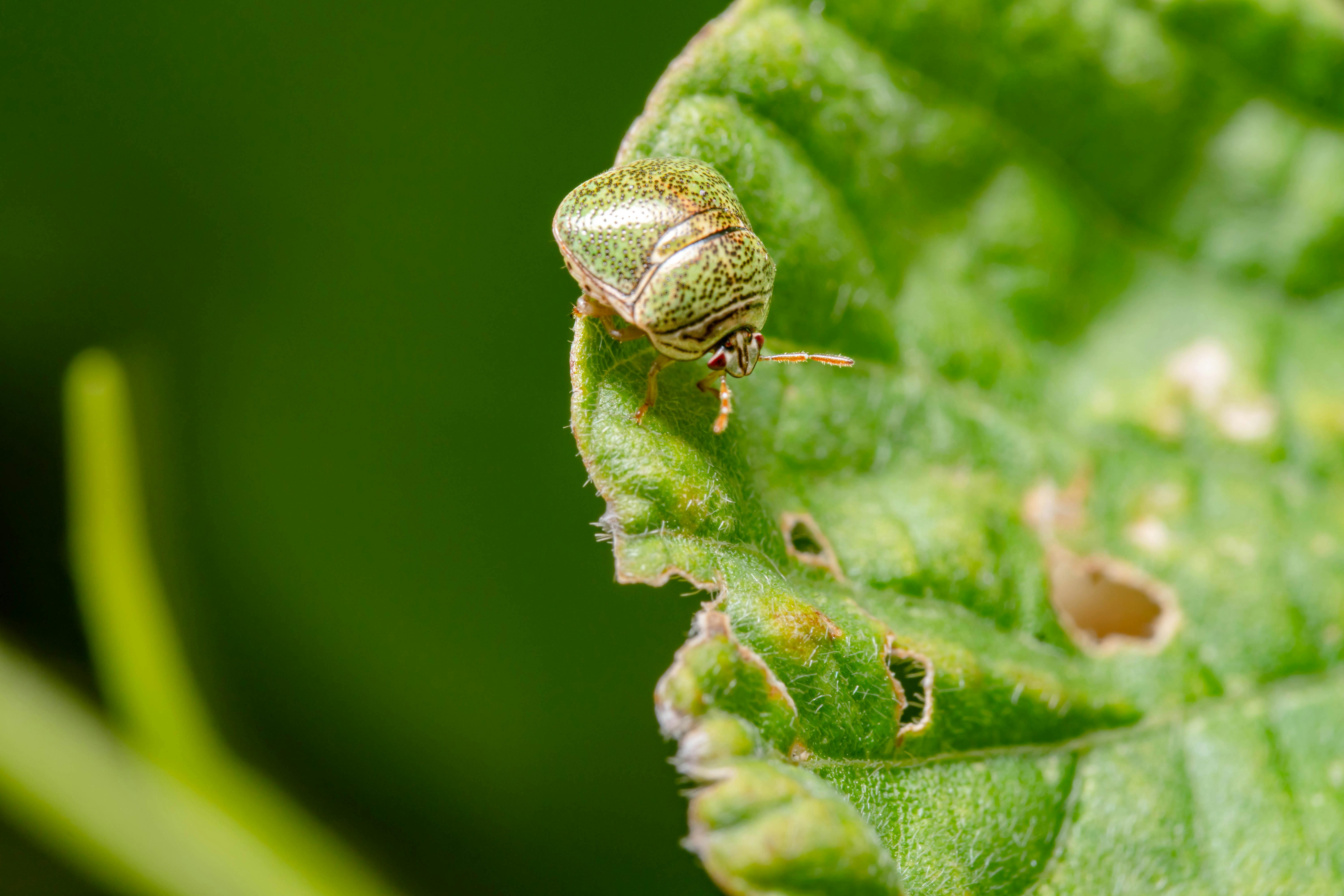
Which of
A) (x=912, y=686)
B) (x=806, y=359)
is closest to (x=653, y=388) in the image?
(x=806, y=359)

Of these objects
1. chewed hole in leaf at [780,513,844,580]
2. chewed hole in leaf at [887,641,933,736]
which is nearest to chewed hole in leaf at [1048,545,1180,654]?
chewed hole in leaf at [887,641,933,736]

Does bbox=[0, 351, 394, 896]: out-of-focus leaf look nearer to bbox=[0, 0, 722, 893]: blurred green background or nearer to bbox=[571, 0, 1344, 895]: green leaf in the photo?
bbox=[0, 0, 722, 893]: blurred green background

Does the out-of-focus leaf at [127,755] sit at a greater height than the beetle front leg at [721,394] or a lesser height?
lesser

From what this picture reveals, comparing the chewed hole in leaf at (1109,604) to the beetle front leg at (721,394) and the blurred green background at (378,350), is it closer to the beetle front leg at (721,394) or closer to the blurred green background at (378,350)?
the beetle front leg at (721,394)

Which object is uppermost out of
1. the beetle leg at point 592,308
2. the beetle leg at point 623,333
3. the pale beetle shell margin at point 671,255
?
the pale beetle shell margin at point 671,255

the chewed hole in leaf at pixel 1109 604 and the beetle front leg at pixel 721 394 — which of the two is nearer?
the beetle front leg at pixel 721 394

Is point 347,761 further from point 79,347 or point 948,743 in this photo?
point 948,743

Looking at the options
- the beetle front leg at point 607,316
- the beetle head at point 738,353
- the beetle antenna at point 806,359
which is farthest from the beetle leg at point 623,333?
the beetle antenna at point 806,359
